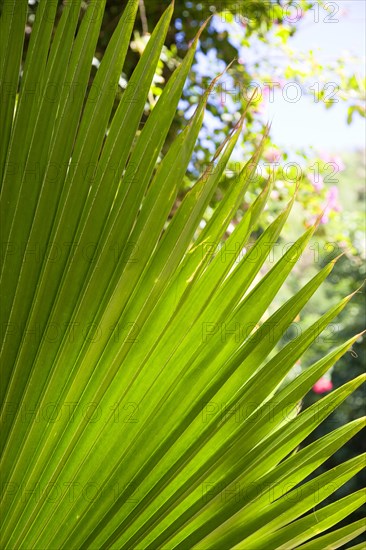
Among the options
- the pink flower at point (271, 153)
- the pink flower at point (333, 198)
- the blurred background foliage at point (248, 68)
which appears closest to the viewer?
the blurred background foliage at point (248, 68)

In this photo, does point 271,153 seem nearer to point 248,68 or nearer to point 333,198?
point 248,68

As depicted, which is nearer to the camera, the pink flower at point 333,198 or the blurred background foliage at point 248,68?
the blurred background foliage at point 248,68

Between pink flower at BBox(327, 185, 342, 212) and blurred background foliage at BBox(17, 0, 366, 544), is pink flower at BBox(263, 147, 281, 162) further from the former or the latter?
pink flower at BBox(327, 185, 342, 212)

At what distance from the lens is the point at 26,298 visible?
0.79m

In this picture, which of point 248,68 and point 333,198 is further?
point 333,198

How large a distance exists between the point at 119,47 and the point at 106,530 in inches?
24.0

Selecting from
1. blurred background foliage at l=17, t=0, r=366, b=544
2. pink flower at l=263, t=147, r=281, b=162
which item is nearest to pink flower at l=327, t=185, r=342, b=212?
blurred background foliage at l=17, t=0, r=366, b=544

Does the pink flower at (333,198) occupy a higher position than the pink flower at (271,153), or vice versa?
the pink flower at (271,153)

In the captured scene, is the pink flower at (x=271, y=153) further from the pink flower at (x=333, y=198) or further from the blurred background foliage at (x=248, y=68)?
the pink flower at (x=333, y=198)

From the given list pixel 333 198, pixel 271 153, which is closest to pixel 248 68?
pixel 271 153

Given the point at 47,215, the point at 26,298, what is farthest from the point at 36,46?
the point at 26,298

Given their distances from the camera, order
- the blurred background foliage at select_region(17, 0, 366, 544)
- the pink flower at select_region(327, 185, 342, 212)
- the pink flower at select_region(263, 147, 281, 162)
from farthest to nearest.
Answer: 1. the pink flower at select_region(327, 185, 342, 212)
2. the pink flower at select_region(263, 147, 281, 162)
3. the blurred background foliage at select_region(17, 0, 366, 544)

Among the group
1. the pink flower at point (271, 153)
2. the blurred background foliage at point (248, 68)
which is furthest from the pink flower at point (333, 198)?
the pink flower at point (271, 153)

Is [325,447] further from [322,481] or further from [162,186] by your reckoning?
[162,186]
